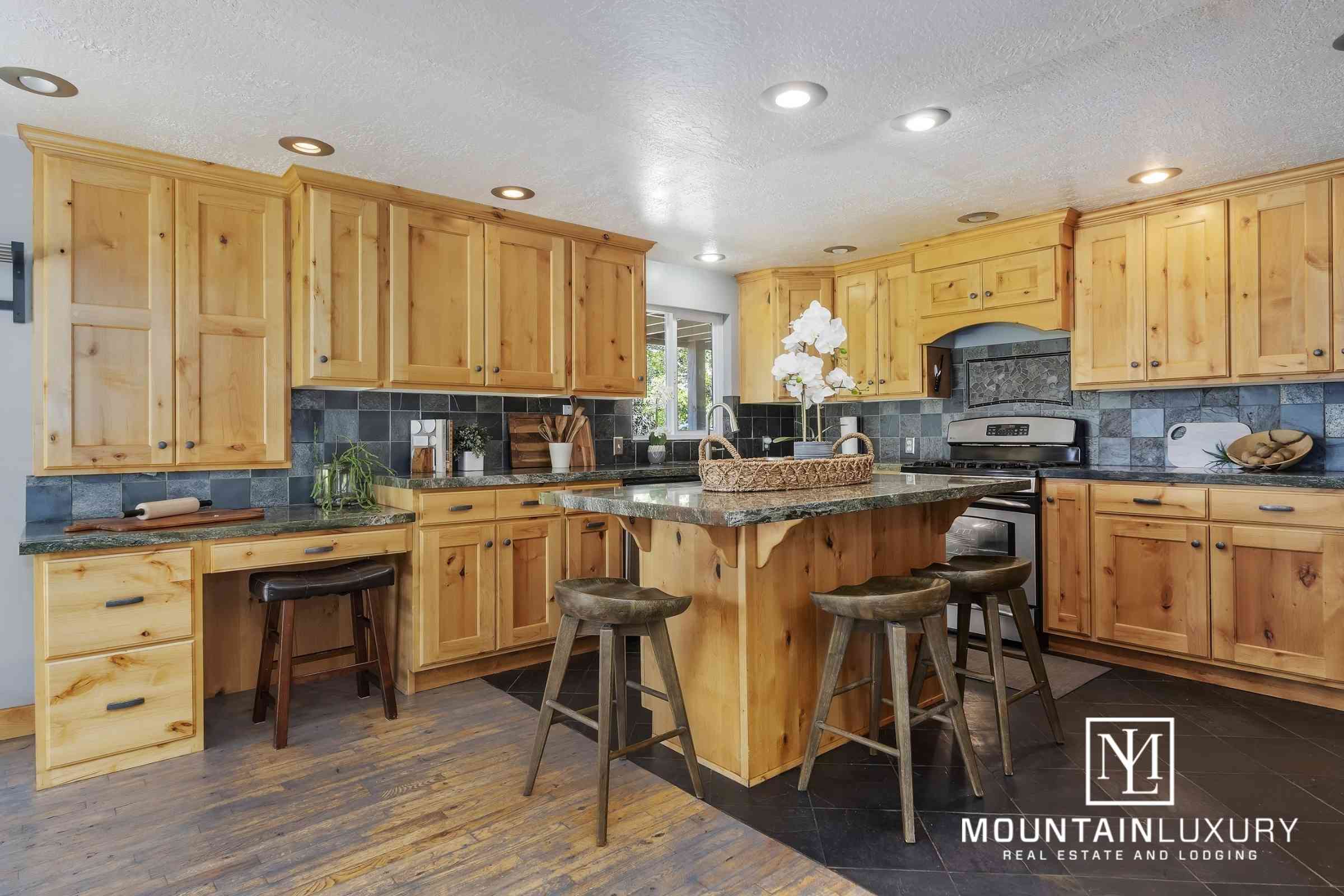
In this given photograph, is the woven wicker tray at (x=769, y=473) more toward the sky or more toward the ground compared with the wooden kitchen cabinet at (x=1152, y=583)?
more toward the sky

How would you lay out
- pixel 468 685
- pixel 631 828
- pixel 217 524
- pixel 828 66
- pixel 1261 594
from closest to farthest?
pixel 631 828 < pixel 828 66 < pixel 217 524 < pixel 1261 594 < pixel 468 685

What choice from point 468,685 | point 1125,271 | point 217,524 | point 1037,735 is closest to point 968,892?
point 1037,735

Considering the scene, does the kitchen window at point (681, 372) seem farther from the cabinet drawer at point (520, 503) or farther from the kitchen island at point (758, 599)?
the kitchen island at point (758, 599)

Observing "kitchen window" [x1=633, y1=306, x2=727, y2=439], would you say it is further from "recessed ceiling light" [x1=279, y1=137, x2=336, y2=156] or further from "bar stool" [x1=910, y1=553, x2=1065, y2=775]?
"bar stool" [x1=910, y1=553, x2=1065, y2=775]

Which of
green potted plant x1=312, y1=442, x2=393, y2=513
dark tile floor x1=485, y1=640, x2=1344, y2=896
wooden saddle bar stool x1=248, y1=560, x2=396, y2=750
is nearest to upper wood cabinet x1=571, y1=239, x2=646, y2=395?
green potted plant x1=312, y1=442, x2=393, y2=513

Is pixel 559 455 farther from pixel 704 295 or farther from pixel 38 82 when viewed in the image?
pixel 38 82

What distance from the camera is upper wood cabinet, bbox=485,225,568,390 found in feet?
12.2

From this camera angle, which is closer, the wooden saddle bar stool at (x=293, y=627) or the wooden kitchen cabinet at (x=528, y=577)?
the wooden saddle bar stool at (x=293, y=627)

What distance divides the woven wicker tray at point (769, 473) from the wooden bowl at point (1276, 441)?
2.18 meters

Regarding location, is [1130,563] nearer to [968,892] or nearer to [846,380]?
[846,380]

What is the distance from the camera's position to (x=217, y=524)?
2.74 meters

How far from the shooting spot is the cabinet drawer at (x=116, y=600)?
2363 mm

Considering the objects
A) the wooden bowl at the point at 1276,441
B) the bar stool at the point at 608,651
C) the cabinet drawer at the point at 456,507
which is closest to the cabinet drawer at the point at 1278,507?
the wooden bowl at the point at 1276,441

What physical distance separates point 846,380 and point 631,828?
159 centimetres
